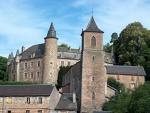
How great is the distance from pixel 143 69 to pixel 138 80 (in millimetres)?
2880

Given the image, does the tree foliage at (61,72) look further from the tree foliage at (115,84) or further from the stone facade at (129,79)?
the tree foliage at (115,84)

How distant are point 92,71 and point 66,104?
22.3ft

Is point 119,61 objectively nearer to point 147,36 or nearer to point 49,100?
point 147,36

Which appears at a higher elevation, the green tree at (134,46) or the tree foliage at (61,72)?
the green tree at (134,46)

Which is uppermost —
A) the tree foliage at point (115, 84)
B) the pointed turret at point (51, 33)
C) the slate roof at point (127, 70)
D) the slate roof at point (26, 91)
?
the pointed turret at point (51, 33)

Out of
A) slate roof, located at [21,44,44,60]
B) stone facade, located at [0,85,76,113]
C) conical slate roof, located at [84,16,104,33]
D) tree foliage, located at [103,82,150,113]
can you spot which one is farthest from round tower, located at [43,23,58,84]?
tree foliage, located at [103,82,150,113]

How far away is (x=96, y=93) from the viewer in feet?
284

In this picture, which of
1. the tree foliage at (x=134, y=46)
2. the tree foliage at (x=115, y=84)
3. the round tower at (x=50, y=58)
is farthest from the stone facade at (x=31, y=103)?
the tree foliage at (x=134, y=46)

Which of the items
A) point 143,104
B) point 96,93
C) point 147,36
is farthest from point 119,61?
point 143,104

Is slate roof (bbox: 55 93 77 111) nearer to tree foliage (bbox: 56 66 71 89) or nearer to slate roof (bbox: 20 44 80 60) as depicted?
tree foliage (bbox: 56 66 71 89)

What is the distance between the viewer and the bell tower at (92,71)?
283 feet

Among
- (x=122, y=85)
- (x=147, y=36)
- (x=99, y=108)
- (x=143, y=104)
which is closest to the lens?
(x=143, y=104)

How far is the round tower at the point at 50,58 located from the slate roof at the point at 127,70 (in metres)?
14.9

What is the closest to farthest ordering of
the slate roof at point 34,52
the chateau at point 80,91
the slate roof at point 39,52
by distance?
1. the chateau at point 80,91
2. the slate roof at point 34,52
3. the slate roof at point 39,52
